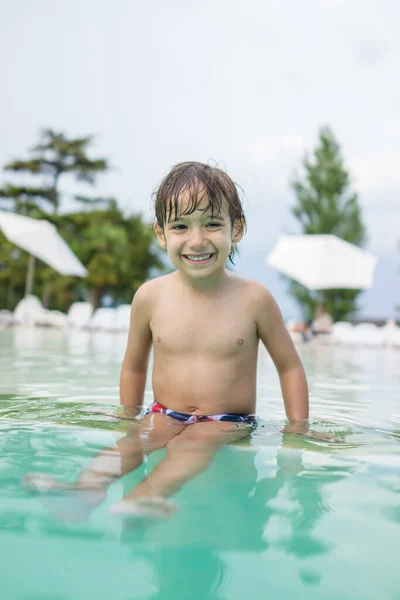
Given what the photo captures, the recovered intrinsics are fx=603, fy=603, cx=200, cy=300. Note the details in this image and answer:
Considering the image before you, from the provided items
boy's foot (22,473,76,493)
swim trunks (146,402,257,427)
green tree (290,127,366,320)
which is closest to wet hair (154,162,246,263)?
swim trunks (146,402,257,427)

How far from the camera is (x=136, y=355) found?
8.74ft

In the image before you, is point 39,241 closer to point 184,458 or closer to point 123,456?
point 123,456

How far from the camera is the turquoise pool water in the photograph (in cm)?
102

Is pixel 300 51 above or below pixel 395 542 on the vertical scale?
above

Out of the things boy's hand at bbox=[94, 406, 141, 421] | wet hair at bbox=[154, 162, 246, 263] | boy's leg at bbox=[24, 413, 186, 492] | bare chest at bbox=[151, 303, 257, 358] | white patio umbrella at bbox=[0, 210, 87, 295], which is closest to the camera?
boy's leg at bbox=[24, 413, 186, 492]

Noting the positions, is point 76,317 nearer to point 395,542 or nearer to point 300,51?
point 395,542

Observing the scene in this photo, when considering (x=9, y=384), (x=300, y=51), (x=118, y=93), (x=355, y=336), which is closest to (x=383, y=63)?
(x=300, y=51)

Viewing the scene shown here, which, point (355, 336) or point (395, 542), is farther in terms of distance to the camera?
point (355, 336)

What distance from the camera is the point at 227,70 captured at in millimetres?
33281

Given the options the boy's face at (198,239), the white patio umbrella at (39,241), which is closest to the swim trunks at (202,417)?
the boy's face at (198,239)

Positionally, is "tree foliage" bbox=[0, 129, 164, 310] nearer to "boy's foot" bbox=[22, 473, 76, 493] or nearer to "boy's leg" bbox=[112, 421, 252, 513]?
"boy's leg" bbox=[112, 421, 252, 513]

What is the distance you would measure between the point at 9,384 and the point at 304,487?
2812mm

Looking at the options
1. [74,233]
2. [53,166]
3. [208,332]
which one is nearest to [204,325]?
[208,332]

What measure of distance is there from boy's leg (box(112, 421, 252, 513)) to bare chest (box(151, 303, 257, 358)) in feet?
1.01
